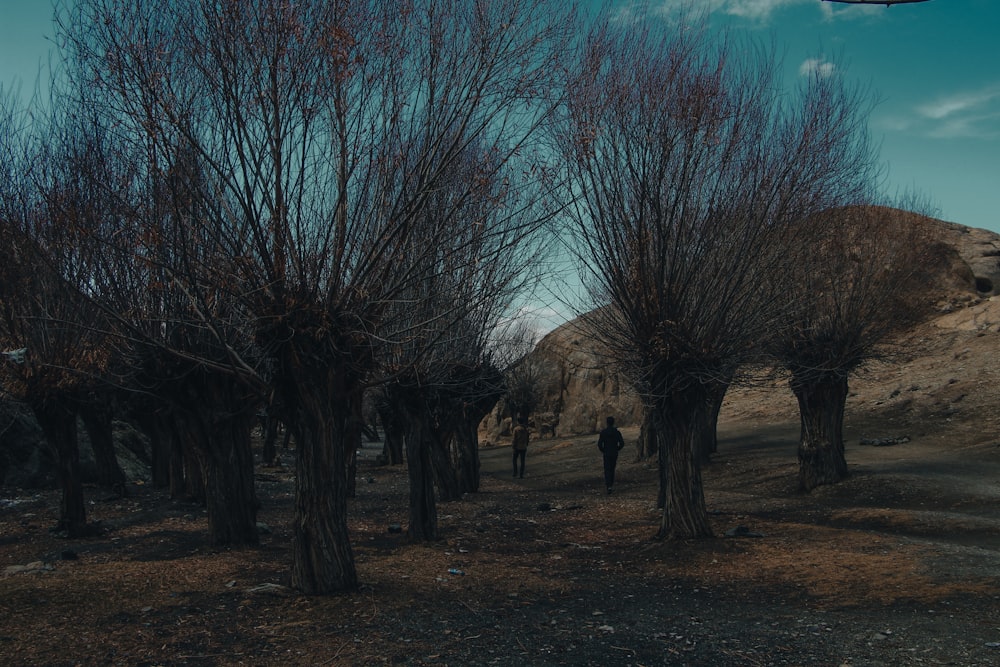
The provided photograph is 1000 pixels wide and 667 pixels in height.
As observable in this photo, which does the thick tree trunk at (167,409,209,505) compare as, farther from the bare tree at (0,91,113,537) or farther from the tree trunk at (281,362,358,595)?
the tree trunk at (281,362,358,595)

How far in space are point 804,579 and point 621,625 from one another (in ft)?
10.2

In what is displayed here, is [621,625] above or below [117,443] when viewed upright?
below

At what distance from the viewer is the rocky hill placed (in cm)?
2892

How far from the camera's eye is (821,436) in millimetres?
18609

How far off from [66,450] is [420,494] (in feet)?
19.3

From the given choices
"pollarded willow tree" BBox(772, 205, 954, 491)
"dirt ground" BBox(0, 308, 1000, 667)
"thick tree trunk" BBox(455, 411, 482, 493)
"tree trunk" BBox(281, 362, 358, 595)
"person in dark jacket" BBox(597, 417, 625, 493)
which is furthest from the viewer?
"thick tree trunk" BBox(455, 411, 482, 493)

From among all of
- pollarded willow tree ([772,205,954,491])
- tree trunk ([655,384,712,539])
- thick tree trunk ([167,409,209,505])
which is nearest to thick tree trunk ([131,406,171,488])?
thick tree trunk ([167,409,209,505])

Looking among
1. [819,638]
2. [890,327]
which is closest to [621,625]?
[819,638]

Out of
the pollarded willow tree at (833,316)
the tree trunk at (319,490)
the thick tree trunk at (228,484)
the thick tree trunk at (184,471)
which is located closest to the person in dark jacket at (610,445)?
the pollarded willow tree at (833,316)

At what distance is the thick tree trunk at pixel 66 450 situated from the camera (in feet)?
44.6

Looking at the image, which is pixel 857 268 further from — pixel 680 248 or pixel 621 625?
pixel 621 625

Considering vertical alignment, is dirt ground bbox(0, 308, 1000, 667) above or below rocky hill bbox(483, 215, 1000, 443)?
below

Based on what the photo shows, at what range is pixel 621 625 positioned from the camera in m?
Result: 8.20

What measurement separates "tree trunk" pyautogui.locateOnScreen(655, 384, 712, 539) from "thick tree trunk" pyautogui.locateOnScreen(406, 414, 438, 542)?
366cm
